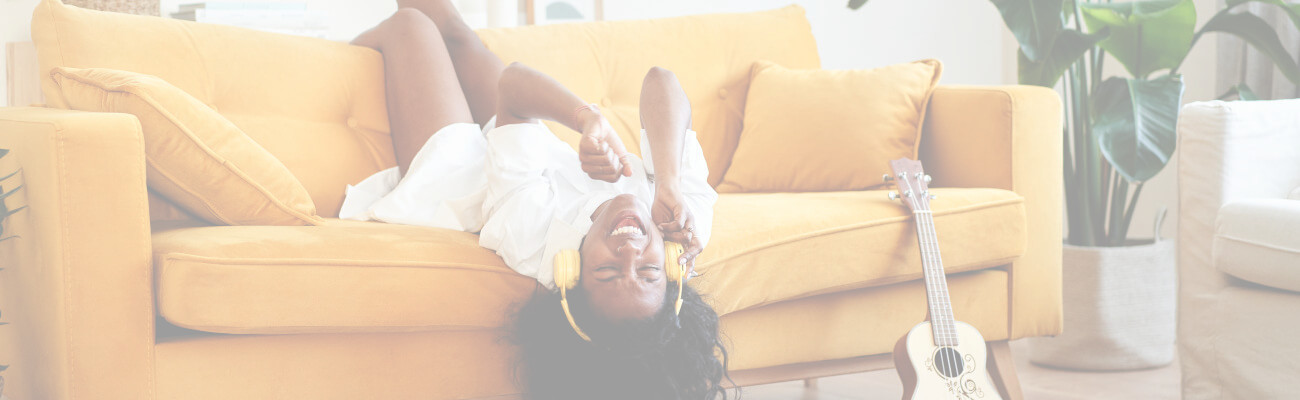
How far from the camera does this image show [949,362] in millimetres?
1648

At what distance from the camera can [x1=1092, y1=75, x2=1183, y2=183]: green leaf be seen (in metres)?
2.12

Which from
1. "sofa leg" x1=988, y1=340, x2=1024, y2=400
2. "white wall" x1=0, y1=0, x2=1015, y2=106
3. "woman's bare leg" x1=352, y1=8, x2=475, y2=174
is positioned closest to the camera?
"sofa leg" x1=988, y1=340, x2=1024, y2=400

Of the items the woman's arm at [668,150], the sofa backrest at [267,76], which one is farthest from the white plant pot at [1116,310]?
the sofa backrest at [267,76]

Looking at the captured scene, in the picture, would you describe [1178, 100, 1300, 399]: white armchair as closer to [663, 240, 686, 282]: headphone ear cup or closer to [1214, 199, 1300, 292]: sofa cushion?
[1214, 199, 1300, 292]: sofa cushion

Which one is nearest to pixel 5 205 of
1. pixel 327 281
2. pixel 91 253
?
pixel 91 253

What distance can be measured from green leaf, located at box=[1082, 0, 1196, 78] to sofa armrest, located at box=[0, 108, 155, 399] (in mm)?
1924

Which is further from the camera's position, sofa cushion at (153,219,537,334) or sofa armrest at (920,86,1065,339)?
sofa armrest at (920,86,1065,339)

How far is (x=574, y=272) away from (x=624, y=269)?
84 millimetres

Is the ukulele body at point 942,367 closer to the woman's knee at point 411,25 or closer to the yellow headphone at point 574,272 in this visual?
the yellow headphone at point 574,272

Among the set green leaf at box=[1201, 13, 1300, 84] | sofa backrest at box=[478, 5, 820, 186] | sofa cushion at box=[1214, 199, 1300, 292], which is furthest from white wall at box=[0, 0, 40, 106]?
green leaf at box=[1201, 13, 1300, 84]

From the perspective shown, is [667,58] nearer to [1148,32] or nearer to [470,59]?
[470,59]

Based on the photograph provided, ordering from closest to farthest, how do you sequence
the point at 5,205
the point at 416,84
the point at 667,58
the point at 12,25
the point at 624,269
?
the point at 624,269 < the point at 5,205 < the point at 416,84 < the point at 667,58 < the point at 12,25

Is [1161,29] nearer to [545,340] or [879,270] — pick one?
[879,270]

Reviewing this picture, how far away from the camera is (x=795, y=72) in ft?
7.59
